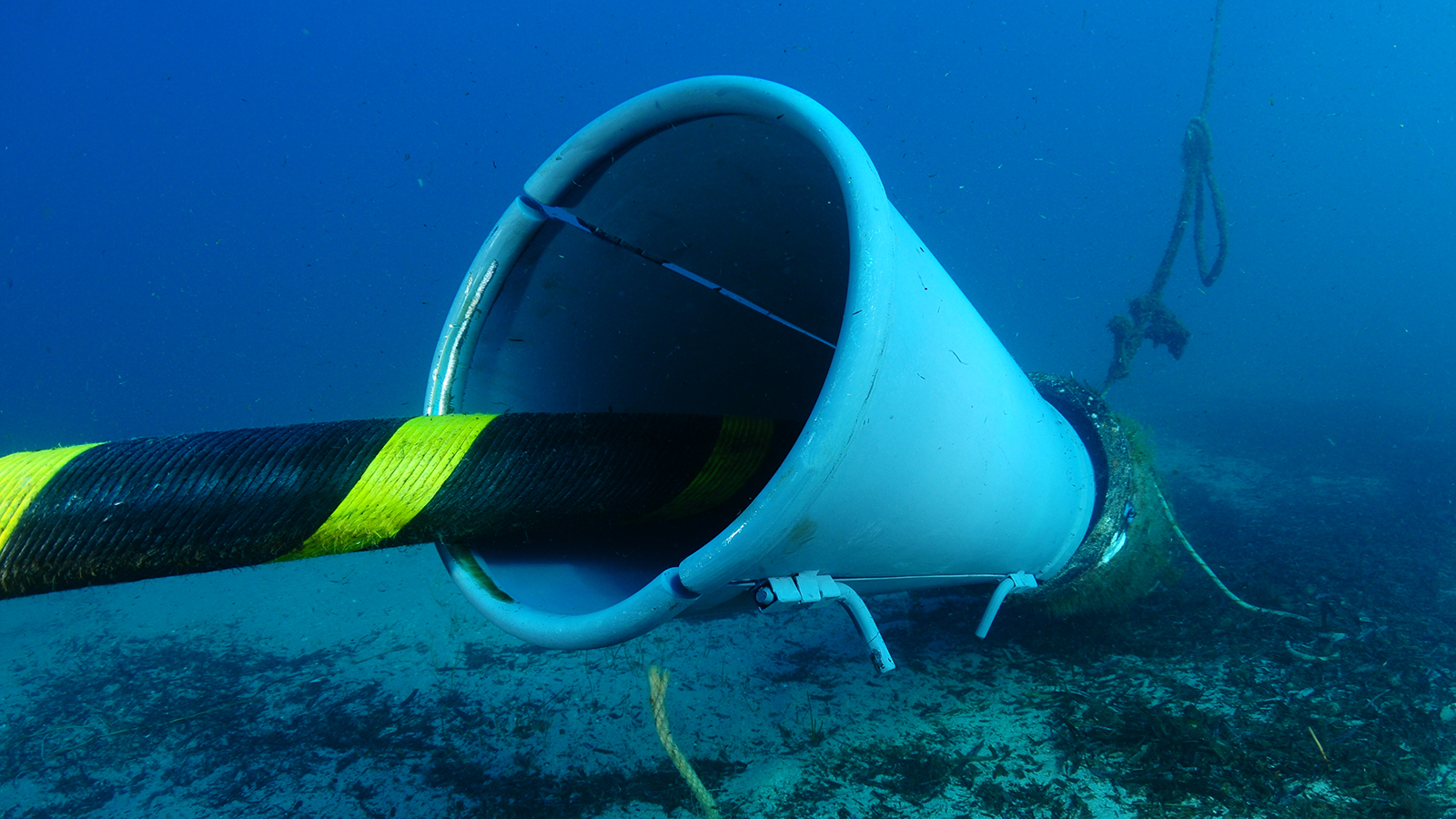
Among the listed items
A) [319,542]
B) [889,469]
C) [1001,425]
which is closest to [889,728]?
[1001,425]

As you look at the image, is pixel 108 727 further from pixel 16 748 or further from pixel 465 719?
pixel 465 719

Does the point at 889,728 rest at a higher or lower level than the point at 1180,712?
lower

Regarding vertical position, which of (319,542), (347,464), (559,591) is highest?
(347,464)

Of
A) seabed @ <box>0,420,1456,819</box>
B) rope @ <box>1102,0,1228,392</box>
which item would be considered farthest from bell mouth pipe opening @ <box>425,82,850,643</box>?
rope @ <box>1102,0,1228,392</box>

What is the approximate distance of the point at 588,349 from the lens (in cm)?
183

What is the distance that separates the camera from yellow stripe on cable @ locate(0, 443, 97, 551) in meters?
0.95

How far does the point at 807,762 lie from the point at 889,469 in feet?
4.13

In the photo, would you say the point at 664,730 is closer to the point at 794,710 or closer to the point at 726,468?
the point at 726,468

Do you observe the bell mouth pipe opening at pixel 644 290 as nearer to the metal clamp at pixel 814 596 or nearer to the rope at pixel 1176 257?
the metal clamp at pixel 814 596

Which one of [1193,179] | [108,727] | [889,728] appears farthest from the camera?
[1193,179]

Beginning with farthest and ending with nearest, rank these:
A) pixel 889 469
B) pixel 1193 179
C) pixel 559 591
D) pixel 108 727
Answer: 1. pixel 1193 179
2. pixel 108 727
3. pixel 559 591
4. pixel 889 469

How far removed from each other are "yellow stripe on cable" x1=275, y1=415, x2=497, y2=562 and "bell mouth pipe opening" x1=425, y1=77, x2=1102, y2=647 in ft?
0.78

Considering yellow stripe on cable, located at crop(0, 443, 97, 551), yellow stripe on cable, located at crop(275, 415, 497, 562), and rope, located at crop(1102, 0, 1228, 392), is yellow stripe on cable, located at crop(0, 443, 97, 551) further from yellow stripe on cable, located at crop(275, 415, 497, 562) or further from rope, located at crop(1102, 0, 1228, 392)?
rope, located at crop(1102, 0, 1228, 392)

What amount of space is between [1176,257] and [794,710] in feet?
18.8
